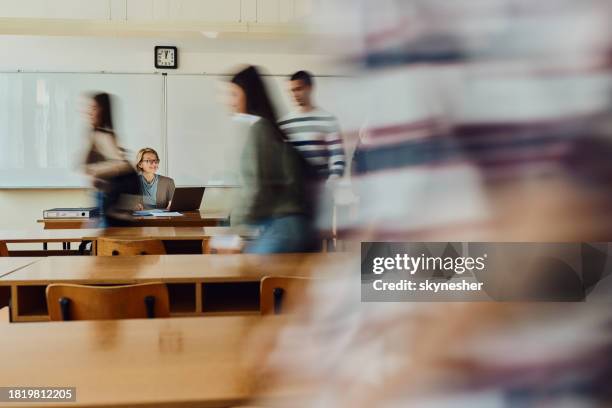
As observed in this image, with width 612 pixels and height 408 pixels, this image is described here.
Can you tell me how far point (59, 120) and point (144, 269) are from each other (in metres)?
3.91

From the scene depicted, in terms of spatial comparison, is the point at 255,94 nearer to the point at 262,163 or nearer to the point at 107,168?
the point at 262,163

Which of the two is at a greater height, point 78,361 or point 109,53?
point 109,53

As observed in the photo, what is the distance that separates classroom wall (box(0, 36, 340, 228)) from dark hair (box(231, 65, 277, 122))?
3405 mm

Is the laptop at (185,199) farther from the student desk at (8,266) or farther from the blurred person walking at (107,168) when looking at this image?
the student desk at (8,266)

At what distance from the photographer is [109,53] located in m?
5.95

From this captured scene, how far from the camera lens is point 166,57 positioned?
6.00 metres

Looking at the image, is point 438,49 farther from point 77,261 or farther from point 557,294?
point 77,261

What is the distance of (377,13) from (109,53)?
20.0 ft

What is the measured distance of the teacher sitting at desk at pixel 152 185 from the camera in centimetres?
513

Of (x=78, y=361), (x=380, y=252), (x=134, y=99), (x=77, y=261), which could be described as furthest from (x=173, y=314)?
(x=134, y=99)

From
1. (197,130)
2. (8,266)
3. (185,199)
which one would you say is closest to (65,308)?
(8,266)

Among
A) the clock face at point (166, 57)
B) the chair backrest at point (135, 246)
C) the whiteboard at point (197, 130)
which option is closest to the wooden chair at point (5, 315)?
the chair backrest at point (135, 246)

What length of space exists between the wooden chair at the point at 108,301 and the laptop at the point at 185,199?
3.16m

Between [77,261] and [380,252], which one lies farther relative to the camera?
[77,261]
